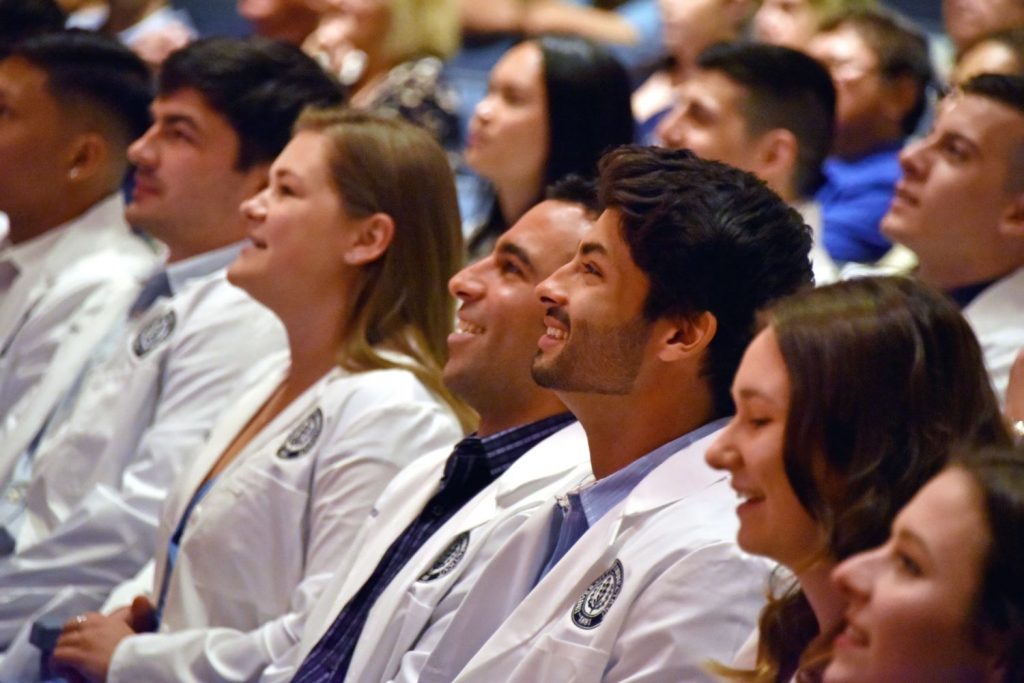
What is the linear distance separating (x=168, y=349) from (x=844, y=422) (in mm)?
1820

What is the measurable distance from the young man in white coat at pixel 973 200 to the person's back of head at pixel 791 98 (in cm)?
62

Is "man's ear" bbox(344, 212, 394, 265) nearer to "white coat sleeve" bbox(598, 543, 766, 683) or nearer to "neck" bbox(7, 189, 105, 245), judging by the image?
"white coat sleeve" bbox(598, 543, 766, 683)

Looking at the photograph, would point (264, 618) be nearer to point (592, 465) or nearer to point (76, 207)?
point (592, 465)

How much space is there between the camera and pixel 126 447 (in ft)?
9.73

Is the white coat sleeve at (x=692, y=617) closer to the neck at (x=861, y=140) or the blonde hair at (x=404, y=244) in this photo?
the blonde hair at (x=404, y=244)

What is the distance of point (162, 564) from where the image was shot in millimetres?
2631

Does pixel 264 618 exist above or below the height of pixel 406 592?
below

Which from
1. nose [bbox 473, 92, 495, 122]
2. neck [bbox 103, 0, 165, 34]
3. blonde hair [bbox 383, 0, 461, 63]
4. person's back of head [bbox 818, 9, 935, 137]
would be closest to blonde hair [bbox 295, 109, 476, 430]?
nose [bbox 473, 92, 495, 122]

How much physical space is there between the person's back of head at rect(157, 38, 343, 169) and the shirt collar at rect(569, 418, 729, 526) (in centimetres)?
155

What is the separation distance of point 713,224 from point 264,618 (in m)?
1.03

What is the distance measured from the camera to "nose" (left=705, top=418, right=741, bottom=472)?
1498 mm

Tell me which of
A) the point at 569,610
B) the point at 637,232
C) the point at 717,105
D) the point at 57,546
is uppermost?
the point at 637,232

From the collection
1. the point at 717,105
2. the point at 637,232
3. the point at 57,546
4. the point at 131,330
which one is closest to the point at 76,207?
the point at 131,330

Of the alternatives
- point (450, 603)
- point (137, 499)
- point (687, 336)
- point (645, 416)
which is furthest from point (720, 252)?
point (137, 499)
